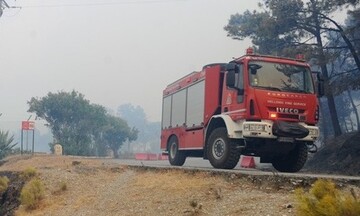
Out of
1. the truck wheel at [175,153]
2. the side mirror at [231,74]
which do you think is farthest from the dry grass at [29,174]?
the side mirror at [231,74]

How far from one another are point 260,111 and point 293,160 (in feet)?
7.64

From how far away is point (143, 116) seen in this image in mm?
187125

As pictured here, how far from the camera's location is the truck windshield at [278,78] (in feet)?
37.0

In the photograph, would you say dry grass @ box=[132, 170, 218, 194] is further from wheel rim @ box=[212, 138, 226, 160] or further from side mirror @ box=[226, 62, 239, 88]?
side mirror @ box=[226, 62, 239, 88]

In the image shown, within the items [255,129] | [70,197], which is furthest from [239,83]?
[70,197]

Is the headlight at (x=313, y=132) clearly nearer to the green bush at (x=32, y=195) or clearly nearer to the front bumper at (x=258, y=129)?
the front bumper at (x=258, y=129)

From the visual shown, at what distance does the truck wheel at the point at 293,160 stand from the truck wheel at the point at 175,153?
3791mm

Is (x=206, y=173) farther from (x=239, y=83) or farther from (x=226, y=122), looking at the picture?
(x=239, y=83)

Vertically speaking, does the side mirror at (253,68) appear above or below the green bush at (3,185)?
above

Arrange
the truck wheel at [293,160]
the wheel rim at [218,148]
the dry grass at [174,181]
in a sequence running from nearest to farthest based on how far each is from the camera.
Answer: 1. the dry grass at [174,181]
2. the wheel rim at [218,148]
3. the truck wheel at [293,160]

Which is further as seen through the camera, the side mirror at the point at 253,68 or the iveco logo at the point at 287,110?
the side mirror at the point at 253,68

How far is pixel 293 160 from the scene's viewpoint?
40.7ft

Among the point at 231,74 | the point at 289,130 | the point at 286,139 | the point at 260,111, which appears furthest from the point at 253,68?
the point at 286,139

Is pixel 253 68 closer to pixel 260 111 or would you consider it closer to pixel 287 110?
pixel 260 111
